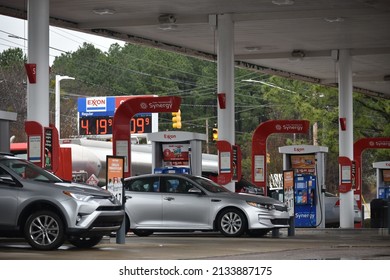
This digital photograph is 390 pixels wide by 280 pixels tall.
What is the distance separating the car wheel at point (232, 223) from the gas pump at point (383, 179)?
1566 cm

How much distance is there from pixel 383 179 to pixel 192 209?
1717 centimetres

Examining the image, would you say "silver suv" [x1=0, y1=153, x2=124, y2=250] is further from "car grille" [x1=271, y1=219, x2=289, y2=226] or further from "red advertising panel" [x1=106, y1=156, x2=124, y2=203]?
"car grille" [x1=271, y1=219, x2=289, y2=226]

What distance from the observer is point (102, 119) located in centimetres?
5231

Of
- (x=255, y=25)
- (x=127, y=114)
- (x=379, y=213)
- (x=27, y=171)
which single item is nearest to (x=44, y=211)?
(x=27, y=171)

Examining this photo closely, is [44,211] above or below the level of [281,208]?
above

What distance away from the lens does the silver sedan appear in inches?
912

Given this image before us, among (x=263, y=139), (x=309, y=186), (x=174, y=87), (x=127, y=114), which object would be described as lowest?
(x=309, y=186)

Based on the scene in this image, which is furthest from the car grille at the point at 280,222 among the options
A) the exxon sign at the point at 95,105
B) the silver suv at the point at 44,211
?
the exxon sign at the point at 95,105

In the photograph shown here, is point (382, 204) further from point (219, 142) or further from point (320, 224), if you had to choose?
point (219, 142)

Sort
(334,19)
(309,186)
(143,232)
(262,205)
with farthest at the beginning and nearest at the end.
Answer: (309,186), (334,19), (143,232), (262,205)

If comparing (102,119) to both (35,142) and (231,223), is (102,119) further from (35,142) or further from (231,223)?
(35,142)

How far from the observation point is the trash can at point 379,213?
110 feet
